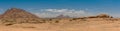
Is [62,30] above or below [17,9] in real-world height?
below

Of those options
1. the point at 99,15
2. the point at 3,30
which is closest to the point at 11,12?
the point at 99,15

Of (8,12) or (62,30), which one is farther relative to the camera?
(8,12)

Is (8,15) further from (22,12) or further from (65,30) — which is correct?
(65,30)

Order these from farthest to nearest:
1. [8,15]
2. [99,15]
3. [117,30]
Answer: [8,15], [99,15], [117,30]

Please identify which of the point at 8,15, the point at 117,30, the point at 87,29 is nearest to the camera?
the point at 117,30

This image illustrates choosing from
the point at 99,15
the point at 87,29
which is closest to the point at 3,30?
the point at 87,29

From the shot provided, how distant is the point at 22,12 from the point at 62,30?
126 feet

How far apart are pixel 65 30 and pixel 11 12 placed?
126 ft

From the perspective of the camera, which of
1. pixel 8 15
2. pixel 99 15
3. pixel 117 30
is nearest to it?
pixel 117 30

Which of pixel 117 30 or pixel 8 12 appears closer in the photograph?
pixel 117 30

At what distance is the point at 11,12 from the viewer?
54656 mm

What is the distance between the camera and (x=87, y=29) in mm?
18188

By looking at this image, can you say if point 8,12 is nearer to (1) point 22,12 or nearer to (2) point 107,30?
(1) point 22,12

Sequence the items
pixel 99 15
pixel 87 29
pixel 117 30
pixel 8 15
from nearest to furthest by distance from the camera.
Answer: pixel 117 30 → pixel 87 29 → pixel 99 15 → pixel 8 15
